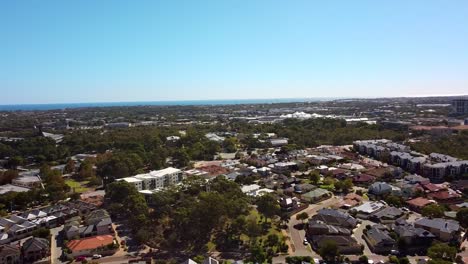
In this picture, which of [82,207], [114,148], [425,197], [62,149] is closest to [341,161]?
[425,197]

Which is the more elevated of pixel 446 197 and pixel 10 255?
pixel 446 197

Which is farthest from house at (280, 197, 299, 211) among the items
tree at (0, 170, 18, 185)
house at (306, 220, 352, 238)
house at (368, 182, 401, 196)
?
tree at (0, 170, 18, 185)

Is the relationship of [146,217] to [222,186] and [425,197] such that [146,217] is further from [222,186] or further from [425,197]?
[425,197]

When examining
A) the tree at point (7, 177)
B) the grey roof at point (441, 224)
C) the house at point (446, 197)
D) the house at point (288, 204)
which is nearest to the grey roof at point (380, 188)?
the house at point (446, 197)

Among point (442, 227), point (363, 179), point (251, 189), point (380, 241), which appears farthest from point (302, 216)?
point (363, 179)

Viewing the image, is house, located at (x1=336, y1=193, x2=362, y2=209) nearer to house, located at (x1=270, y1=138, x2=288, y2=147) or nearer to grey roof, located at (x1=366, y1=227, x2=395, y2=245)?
grey roof, located at (x1=366, y1=227, x2=395, y2=245)

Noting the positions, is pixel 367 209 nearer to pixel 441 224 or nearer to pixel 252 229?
pixel 441 224
